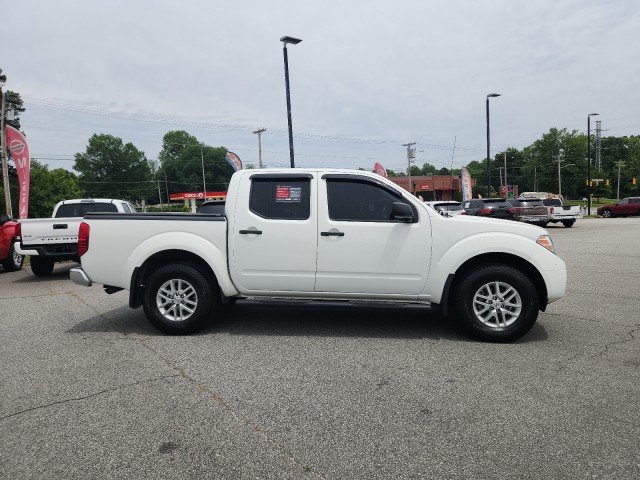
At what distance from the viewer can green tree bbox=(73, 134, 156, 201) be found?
103875 millimetres

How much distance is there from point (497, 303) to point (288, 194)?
260 centimetres

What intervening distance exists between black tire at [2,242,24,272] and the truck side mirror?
10.9 m

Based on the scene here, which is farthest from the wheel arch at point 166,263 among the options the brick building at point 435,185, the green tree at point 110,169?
the green tree at point 110,169

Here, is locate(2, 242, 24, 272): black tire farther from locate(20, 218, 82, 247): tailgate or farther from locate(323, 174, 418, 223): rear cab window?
locate(323, 174, 418, 223): rear cab window

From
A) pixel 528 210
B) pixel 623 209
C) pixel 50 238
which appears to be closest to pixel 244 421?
pixel 50 238

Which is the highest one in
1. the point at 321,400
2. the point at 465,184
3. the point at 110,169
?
the point at 110,169

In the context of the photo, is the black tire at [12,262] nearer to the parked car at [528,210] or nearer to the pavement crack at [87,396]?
the pavement crack at [87,396]

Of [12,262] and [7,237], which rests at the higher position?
[7,237]

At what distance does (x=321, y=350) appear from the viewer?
4.80 m

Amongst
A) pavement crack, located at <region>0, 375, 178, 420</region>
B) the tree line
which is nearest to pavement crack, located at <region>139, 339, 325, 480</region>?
pavement crack, located at <region>0, 375, 178, 420</region>

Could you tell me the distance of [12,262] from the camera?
40.5ft

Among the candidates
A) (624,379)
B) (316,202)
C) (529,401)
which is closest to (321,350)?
(316,202)

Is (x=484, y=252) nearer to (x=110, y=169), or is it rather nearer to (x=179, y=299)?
(x=179, y=299)

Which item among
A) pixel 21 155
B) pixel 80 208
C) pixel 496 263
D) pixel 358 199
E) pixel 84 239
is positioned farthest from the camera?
pixel 21 155
